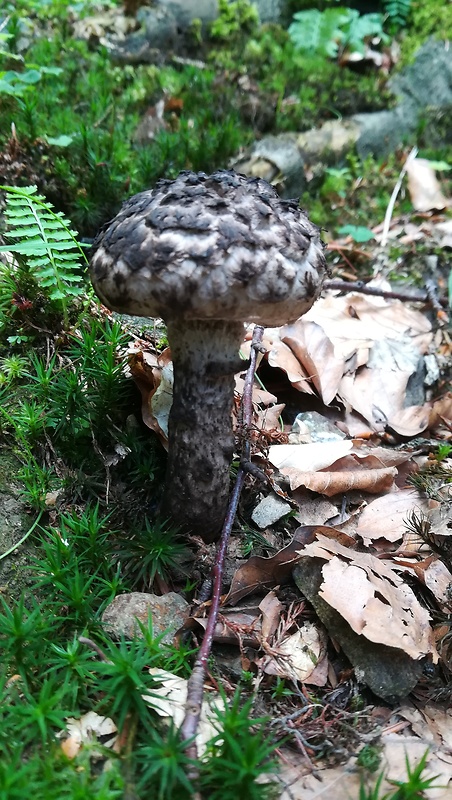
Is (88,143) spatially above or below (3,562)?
above

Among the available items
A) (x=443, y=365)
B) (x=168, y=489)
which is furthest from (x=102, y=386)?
(x=443, y=365)

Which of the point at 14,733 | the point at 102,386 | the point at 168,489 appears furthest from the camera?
the point at 102,386

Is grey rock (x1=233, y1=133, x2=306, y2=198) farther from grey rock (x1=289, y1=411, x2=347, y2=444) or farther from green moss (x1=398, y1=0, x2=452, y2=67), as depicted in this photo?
green moss (x1=398, y1=0, x2=452, y2=67)

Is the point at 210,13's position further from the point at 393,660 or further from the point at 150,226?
the point at 393,660

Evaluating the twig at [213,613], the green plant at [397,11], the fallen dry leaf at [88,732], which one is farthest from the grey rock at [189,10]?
the fallen dry leaf at [88,732]

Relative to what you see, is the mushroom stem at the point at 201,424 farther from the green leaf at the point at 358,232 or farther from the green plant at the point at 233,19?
the green plant at the point at 233,19

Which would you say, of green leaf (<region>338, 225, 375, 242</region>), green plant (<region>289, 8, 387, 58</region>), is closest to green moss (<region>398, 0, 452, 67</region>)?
green plant (<region>289, 8, 387, 58</region>)

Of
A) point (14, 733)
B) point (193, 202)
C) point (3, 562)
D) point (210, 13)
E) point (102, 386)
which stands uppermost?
point (210, 13)

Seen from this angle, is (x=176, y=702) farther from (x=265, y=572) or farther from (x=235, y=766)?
(x=265, y=572)
